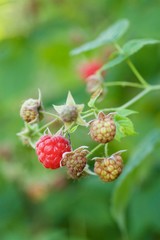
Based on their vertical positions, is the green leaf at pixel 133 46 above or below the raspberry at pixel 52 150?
above

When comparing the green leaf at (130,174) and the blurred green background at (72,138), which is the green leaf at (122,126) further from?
the blurred green background at (72,138)

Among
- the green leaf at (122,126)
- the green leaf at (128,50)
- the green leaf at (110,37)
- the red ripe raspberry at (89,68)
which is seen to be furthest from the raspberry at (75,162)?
the red ripe raspberry at (89,68)

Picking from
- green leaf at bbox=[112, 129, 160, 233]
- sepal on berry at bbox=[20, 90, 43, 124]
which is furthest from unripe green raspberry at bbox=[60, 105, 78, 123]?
green leaf at bbox=[112, 129, 160, 233]

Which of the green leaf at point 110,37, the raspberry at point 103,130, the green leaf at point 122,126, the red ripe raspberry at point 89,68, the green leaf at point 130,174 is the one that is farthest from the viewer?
the red ripe raspberry at point 89,68

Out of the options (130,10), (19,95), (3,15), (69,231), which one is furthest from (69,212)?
(3,15)

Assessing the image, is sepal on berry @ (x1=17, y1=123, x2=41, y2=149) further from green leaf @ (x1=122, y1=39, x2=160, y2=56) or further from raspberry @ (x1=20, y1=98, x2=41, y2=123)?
green leaf @ (x1=122, y1=39, x2=160, y2=56)
